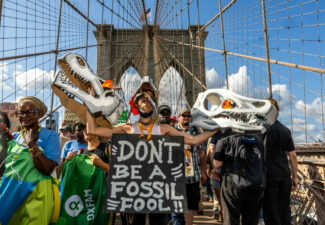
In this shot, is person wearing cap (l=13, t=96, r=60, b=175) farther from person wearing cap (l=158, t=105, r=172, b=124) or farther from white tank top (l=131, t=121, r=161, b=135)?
person wearing cap (l=158, t=105, r=172, b=124)

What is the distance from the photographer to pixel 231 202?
1.57 m

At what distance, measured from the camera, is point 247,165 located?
1529mm

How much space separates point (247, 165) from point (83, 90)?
1199 mm

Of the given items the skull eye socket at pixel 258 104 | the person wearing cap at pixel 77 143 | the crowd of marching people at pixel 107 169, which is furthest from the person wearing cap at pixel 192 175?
the person wearing cap at pixel 77 143

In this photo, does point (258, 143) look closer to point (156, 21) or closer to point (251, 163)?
point (251, 163)

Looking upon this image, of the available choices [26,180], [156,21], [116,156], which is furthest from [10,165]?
[156,21]

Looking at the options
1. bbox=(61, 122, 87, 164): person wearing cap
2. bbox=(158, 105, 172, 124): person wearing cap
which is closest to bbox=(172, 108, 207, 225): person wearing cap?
bbox=(158, 105, 172, 124): person wearing cap

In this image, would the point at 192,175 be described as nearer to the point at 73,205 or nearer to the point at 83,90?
the point at 73,205

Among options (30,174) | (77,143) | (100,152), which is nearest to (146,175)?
(100,152)

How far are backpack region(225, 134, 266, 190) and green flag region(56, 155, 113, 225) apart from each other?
999 mm

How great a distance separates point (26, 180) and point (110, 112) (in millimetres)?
626

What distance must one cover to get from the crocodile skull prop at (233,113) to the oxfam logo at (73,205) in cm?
108

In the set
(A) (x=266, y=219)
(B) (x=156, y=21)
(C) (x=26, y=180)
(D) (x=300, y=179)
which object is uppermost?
(B) (x=156, y=21)

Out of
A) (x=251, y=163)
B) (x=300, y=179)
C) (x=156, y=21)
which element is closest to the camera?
(x=251, y=163)
